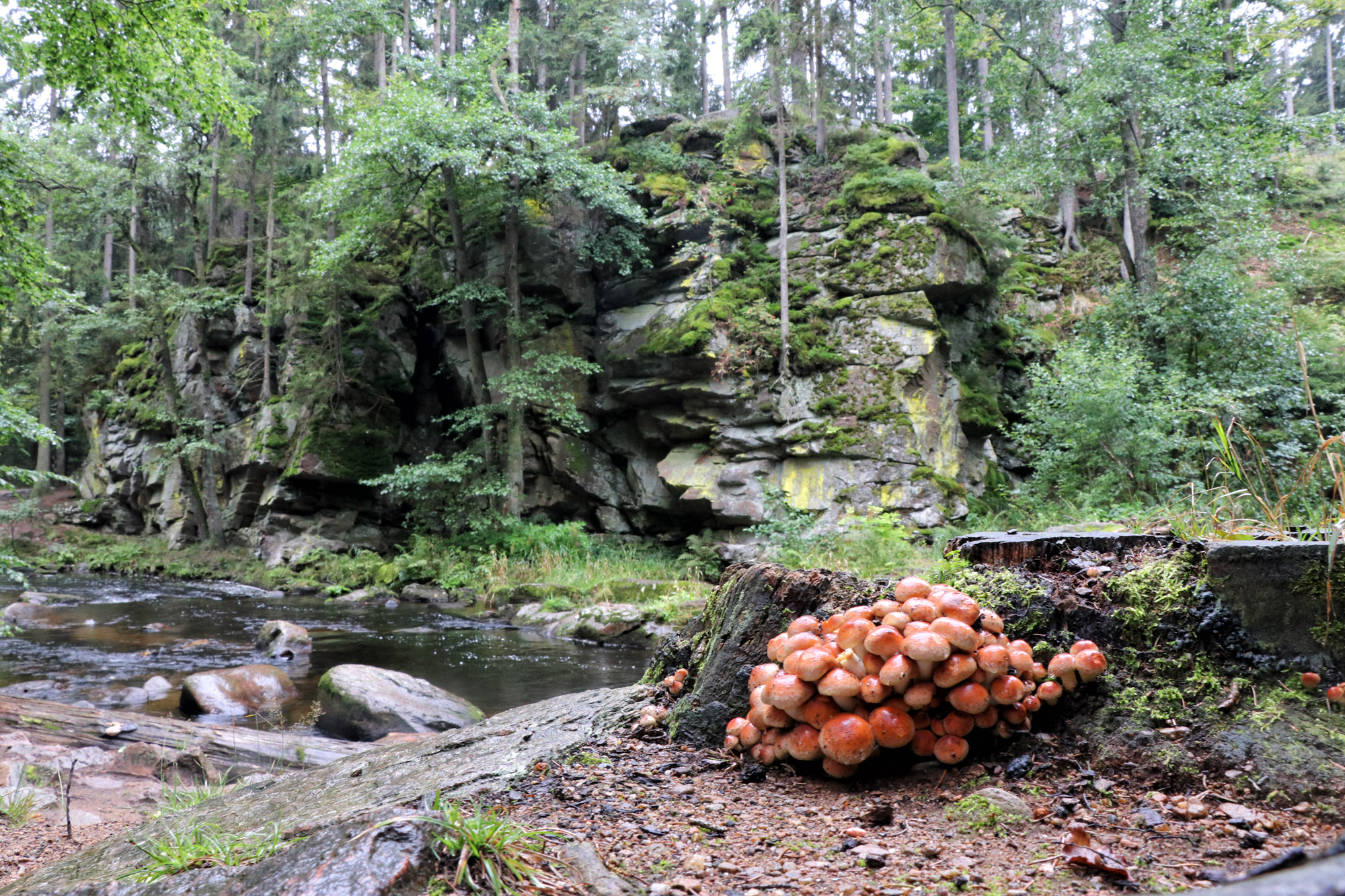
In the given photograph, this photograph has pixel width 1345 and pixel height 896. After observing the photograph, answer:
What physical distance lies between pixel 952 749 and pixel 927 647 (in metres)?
0.35

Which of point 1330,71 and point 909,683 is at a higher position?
point 1330,71

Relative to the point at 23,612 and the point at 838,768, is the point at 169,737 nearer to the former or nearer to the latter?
the point at 838,768

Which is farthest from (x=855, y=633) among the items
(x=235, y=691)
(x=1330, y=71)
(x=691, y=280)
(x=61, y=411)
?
(x=1330, y=71)

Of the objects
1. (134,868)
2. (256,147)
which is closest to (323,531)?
(256,147)

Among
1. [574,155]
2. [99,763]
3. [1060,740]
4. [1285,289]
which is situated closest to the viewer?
[1060,740]

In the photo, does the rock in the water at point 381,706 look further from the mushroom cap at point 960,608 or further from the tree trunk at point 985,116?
the tree trunk at point 985,116

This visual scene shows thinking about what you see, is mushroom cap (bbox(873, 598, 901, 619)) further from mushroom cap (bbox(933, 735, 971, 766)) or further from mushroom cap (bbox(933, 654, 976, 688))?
mushroom cap (bbox(933, 735, 971, 766))

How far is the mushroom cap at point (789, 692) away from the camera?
192cm

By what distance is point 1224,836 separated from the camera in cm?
146

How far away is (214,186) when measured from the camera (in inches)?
869

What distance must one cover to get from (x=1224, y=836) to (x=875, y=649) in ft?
2.61

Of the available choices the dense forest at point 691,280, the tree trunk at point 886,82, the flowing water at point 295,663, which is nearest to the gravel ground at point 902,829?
the flowing water at point 295,663

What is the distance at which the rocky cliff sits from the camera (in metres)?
12.5

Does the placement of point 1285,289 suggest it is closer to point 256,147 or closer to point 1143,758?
point 1143,758
